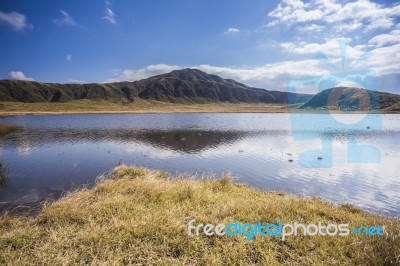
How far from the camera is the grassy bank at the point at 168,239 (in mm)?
6398

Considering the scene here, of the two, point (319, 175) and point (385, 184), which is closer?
point (385, 184)

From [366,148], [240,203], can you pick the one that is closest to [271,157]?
[366,148]

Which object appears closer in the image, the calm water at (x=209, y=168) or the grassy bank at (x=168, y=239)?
the grassy bank at (x=168, y=239)

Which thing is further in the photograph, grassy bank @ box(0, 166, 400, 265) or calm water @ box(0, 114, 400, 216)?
calm water @ box(0, 114, 400, 216)

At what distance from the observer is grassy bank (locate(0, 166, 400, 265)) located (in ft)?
21.0

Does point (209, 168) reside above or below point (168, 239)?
below

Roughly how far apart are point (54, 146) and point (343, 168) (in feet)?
115

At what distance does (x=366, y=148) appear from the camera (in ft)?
118

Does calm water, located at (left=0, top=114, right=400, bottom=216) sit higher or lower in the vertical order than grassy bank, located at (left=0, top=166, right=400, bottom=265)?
lower

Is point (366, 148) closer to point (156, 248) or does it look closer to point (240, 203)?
point (240, 203)

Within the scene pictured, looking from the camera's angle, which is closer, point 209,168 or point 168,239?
point 168,239

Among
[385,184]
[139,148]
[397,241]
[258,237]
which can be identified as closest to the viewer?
[397,241]

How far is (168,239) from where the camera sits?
6980 mm

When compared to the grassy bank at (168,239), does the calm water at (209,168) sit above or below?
below
